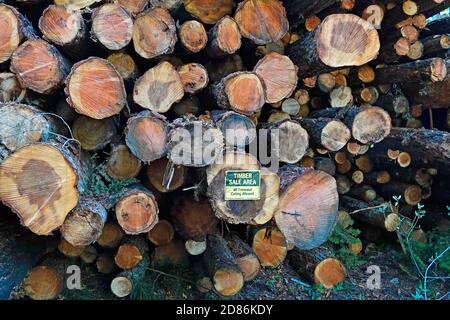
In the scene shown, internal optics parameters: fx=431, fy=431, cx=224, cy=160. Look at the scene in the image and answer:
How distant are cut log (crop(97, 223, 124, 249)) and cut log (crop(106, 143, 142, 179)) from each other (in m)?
0.37

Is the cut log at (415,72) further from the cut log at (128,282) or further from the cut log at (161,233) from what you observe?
the cut log at (128,282)

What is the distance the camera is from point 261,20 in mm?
2836

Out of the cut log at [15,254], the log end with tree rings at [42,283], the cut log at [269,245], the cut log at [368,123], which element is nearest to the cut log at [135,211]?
the cut log at [15,254]

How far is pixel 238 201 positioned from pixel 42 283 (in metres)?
1.47

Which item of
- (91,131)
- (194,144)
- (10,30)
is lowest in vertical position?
(91,131)

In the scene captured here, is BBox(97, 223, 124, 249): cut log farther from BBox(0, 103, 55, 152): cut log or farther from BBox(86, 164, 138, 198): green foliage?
BBox(0, 103, 55, 152): cut log

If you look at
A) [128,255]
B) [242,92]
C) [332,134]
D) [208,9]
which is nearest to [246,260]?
[128,255]

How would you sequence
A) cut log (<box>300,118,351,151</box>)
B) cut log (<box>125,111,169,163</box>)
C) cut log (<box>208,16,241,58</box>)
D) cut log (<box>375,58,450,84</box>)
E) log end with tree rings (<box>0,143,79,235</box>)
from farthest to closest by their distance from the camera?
cut log (<box>375,58,450,84</box>)
cut log (<box>300,118,351,151</box>)
cut log (<box>208,16,241,58</box>)
cut log (<box>125,111,169,163</box>)
log end with tree rings (<box>0,143,79,235</box>)

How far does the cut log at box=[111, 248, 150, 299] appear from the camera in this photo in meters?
2.86

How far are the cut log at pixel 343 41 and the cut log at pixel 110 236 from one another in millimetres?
1723

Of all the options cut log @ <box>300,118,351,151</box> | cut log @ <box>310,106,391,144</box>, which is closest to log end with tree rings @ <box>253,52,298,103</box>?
cut log @ <box>300,118,351,151</box>

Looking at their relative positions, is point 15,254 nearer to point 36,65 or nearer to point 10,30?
point 36,65
